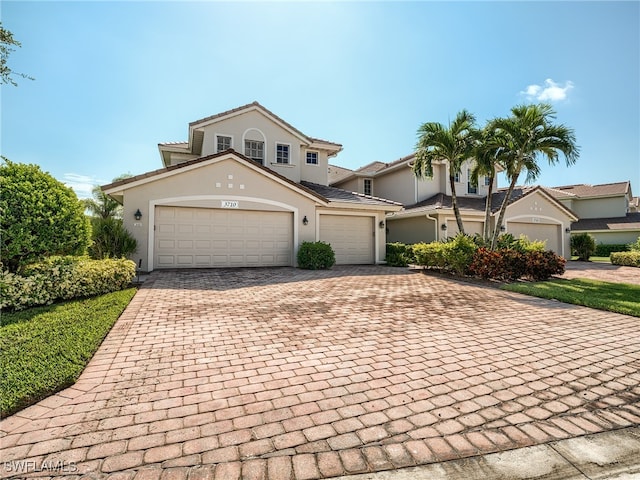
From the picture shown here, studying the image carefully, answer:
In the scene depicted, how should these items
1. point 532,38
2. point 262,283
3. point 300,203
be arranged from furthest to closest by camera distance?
point 300,203, point 532,38, point 262,283

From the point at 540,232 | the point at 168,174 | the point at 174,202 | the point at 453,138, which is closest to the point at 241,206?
the point at 174,202

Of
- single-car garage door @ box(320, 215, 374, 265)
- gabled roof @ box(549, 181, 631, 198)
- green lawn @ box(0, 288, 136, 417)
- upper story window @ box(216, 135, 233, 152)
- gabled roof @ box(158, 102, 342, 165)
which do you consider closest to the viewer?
green lawn @ box(0, 288, 136, 417)

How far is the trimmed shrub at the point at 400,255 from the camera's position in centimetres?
1572

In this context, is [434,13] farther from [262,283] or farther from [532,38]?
[262,283]

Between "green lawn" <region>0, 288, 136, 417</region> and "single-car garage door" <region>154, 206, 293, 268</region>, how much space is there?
18.9 feet

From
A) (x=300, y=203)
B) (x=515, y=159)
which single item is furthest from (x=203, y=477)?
(x=515, y=159)

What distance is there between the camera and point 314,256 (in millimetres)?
13203

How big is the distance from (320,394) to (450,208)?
55.5 ft

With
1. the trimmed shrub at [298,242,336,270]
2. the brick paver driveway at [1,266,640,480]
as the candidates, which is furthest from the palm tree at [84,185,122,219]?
the brick paver driveway at [1,266,640,480]

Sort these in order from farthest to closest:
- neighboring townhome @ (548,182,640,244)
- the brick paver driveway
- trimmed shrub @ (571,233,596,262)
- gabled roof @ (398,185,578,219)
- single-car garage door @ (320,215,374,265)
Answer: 1. neighboring townhome @ (548,182,640,244)
2. trimmed shrub @ (571,233,596,262)
3. gabled roof @ (398,185,578,219)
4. single-car garage door @ (320,215,374,265)
5. the brick paver driveway

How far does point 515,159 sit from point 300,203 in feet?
29.7

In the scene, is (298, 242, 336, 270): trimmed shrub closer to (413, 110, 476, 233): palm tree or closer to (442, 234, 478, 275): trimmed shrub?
(442, 234, 478, 275): trimmed shrub

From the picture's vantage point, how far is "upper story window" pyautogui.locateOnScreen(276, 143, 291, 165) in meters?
17.0

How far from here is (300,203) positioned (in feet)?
46.7
